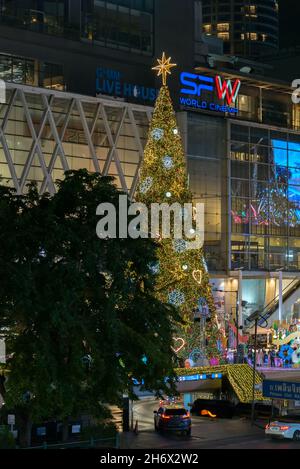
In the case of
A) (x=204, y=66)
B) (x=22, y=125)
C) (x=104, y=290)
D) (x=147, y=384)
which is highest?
(x=204, y=66)

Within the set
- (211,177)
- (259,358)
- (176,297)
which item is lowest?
(259,358)

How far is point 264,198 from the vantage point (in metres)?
84.5

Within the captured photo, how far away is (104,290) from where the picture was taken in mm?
37719

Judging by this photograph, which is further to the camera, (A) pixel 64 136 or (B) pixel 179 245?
(A) pixel 64 136

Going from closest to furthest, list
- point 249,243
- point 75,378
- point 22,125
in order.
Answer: point 75,378 < point 22,125 < point 249,243

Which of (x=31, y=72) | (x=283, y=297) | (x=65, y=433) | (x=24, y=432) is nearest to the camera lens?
(x=24, y=432)

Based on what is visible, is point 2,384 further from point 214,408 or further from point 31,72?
point 31,72

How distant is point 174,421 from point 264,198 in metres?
39.0

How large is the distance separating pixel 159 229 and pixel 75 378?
20.7 meters

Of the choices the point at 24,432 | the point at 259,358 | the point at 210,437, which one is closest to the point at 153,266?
the point at 24,432

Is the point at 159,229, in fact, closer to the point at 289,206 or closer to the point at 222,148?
the point at 222,148

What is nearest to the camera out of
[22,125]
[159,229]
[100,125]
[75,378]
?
[75,378]

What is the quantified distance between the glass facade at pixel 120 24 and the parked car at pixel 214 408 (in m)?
31.6

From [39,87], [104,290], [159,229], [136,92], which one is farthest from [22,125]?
[104,290]
